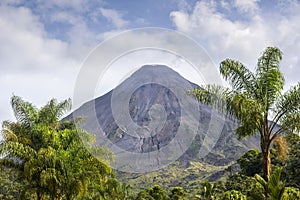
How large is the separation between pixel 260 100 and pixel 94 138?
870cm

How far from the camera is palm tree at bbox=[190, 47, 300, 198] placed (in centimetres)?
1155

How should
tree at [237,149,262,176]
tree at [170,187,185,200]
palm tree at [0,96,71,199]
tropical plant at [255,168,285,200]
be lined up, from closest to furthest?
tropical plant at [255,168,285,200] → palm tree at [0,96,71,199] → tree at [170,187,185,200] → tree at [237,149,262,176]

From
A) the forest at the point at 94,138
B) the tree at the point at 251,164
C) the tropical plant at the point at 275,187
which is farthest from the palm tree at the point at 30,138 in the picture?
the tree at the point at 251,164

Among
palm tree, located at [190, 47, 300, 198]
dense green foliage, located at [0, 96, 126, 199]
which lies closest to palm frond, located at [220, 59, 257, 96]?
palm tree, located at [190, 47, 300, 198]

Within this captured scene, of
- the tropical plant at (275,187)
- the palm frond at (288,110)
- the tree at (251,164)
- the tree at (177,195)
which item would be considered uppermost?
the tree at (251,164)

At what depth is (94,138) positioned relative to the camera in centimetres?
1853

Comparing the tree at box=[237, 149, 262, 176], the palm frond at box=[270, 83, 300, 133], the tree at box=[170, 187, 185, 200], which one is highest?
the tree at box=[237, 149, 262, 176]

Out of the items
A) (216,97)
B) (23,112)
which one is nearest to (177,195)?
(23,112)

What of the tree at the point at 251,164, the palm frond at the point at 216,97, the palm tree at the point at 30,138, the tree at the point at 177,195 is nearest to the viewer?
the palm frond at the point at 216,97

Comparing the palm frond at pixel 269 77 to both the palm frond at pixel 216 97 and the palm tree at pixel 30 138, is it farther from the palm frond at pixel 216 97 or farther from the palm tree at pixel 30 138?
the palm tree at pixel 30 138

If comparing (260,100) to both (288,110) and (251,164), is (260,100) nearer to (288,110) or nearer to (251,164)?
(288,110)

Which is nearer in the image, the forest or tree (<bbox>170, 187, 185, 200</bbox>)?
the forest

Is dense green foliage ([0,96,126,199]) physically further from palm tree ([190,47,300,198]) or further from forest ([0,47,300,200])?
palm tree ([190,47,300,198])

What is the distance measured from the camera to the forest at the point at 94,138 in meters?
11.7
